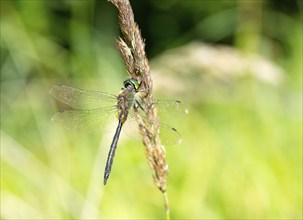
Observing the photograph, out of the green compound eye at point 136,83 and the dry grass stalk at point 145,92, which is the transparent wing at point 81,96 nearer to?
the green compound eye at point 136,83

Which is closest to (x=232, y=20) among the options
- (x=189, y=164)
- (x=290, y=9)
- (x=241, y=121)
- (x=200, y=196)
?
(x=290, y=9)

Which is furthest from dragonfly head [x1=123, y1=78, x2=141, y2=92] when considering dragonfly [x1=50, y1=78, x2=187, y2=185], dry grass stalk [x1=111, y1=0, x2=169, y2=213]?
dry grass stalk [x1=111, y1=0, x2=169, y2=213]

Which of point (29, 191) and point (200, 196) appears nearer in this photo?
point (200, 196)

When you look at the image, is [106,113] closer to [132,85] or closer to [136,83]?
[132,85]

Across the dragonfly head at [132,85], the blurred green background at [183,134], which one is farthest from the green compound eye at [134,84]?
the blurred green background at [183,134]

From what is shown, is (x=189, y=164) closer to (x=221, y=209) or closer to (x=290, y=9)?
(x=221, y=209)

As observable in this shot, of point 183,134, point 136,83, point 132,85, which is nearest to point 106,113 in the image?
point 132,85
